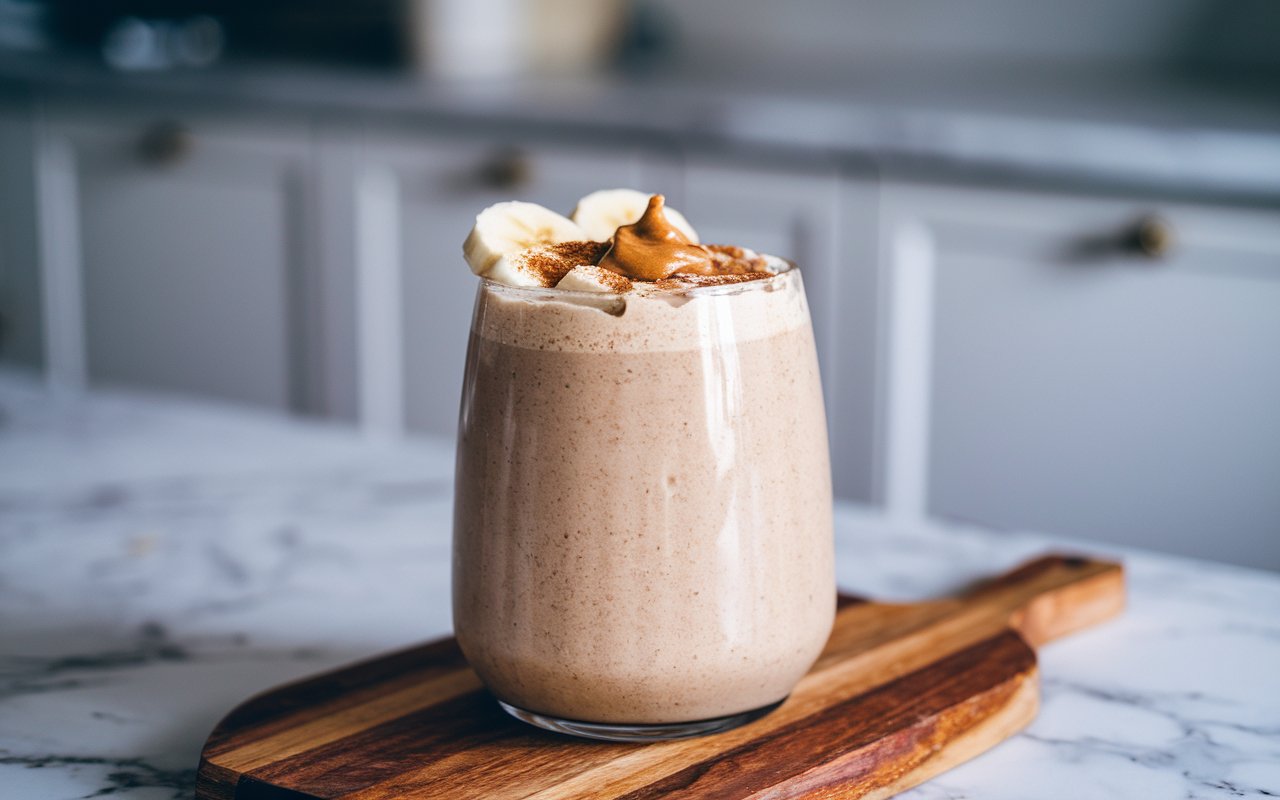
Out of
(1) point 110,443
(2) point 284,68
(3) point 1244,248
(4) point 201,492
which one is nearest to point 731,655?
(4) point 201,492

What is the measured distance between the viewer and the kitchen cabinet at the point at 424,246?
186cm

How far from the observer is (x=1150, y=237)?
1.49 metres

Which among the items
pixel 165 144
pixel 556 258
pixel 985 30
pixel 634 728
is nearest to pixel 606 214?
pixel 556 258

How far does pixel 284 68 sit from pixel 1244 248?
1380 mm

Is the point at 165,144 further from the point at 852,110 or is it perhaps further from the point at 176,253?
the point at 852,110

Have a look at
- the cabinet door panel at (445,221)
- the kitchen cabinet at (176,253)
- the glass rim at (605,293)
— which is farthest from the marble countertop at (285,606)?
the kitchen cabinet at (176,253)

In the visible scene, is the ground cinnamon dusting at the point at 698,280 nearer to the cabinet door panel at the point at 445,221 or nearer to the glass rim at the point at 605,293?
the glass rim at the point at 605,293

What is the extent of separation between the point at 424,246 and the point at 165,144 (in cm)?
47

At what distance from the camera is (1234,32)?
208cm

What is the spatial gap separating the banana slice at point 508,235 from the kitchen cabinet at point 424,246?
1.25 metres

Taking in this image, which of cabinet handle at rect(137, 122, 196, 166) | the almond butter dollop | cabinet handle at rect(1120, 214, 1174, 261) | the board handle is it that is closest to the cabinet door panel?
cabinet handle at rect(137, 122, 196, 166)

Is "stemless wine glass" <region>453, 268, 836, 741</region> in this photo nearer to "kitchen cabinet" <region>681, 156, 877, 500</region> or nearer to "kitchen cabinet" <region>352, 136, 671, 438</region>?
"kitchen cabinet" <region>681, 156, 877, 500</region>

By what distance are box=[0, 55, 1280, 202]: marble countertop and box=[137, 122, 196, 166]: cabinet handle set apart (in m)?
0.03

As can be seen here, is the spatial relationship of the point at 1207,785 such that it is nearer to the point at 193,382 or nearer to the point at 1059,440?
the point at 1059,440
